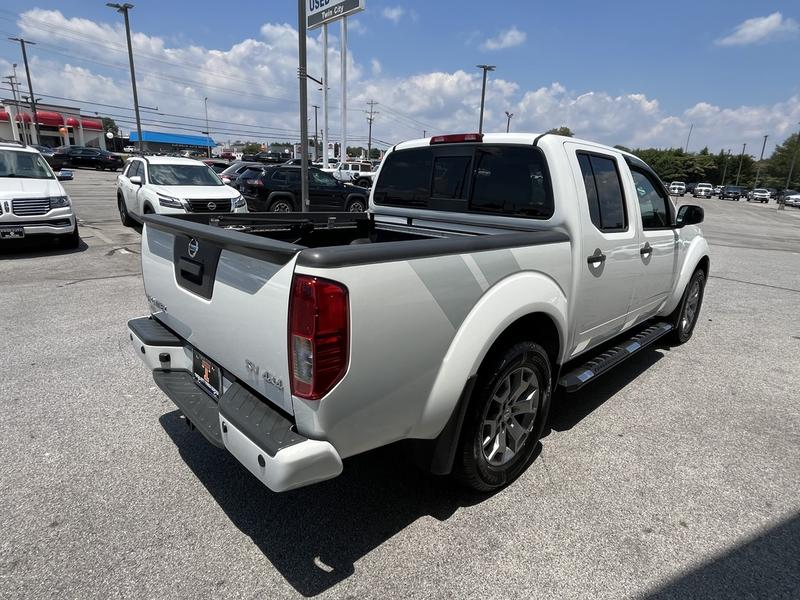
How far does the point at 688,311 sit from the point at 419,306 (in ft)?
15.2

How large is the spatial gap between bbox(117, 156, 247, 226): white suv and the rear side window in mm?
8354

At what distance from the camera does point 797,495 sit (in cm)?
290

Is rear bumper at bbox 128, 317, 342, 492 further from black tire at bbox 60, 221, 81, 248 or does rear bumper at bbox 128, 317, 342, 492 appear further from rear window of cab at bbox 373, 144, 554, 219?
black tire at bbox 60, 221, 81, 248

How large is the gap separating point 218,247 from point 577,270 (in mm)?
2081

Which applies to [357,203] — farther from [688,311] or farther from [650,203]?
[650,203]

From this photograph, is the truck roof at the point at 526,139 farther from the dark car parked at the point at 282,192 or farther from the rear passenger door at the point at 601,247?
the dark car parked at the point at 282,192

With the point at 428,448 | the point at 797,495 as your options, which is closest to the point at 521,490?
the point at 428,448

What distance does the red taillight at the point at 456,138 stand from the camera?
3462 mm

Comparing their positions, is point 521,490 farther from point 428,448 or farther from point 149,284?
point 149,284

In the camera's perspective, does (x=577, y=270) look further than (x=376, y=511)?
Yes

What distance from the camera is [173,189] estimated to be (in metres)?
10.7

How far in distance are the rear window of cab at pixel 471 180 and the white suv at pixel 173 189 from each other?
23.4 feet

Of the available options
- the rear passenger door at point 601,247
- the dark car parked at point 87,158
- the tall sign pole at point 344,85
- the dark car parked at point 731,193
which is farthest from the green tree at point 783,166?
the rear passenger door at point 601,247

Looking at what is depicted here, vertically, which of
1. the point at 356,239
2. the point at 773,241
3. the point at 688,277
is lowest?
the point at 773,241
